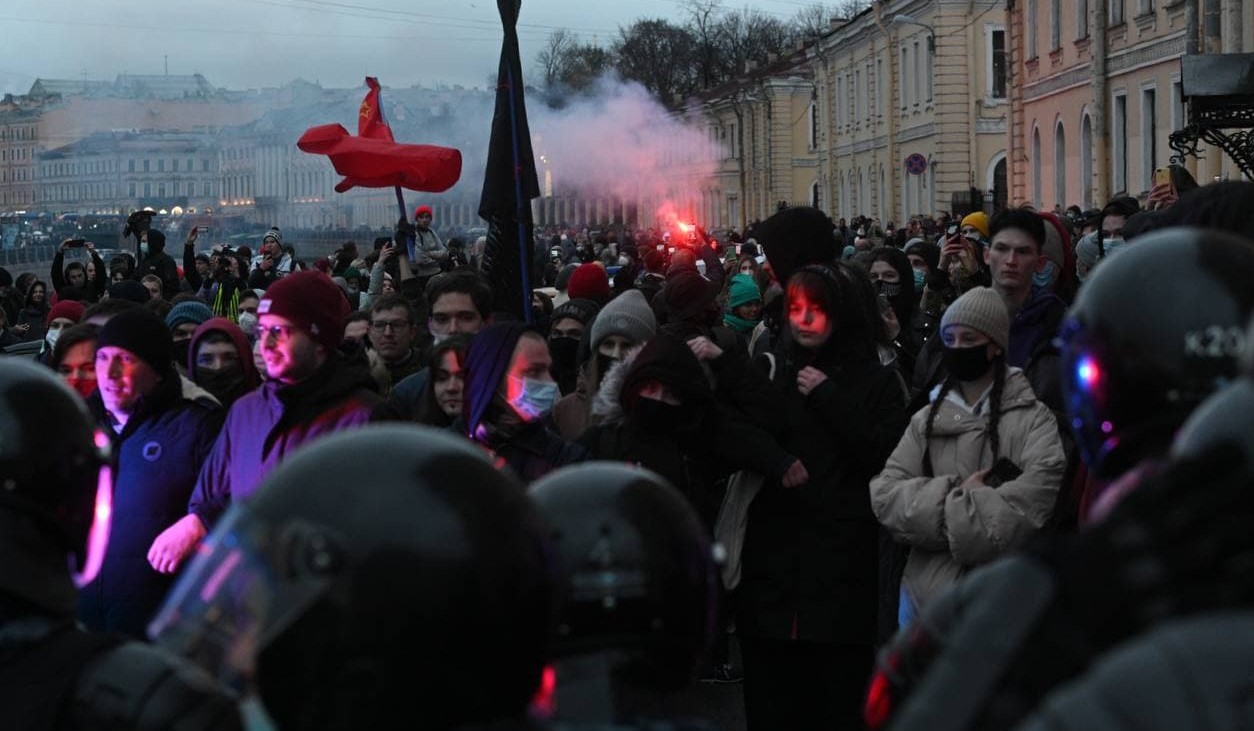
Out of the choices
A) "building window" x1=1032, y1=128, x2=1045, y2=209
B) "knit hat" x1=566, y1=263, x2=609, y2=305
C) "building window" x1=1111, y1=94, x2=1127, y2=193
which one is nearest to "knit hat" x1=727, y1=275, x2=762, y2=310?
"knit hat" x1=566, y1=263, x2=609, y2=305

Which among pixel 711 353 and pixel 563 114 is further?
pixel 563 114

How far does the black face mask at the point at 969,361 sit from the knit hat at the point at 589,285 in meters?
5.02

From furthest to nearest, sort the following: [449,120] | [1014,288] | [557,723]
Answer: [449,120] → [1014,288] → [557,723]

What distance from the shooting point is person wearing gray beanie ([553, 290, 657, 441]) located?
7.07 meters

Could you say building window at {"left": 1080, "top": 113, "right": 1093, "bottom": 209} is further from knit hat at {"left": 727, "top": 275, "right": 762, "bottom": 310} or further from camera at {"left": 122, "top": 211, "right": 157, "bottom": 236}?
knit hat at {"left": 727, "top": 275, "right": 762, "bottom": 310}

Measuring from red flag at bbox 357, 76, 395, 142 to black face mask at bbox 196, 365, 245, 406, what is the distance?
6209 mm

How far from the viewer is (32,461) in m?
2.70

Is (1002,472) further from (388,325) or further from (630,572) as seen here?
(388,325)

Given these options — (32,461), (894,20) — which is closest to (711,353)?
(32,461)

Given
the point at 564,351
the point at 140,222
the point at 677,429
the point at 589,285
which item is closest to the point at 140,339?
the point at 677,429

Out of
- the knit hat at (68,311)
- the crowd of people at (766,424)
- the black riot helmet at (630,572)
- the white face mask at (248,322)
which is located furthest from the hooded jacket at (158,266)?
the black riot helmet at (630,572)

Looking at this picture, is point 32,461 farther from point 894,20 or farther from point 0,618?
point 894,20

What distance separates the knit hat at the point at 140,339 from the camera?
6.46 metres

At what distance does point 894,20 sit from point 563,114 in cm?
2427
